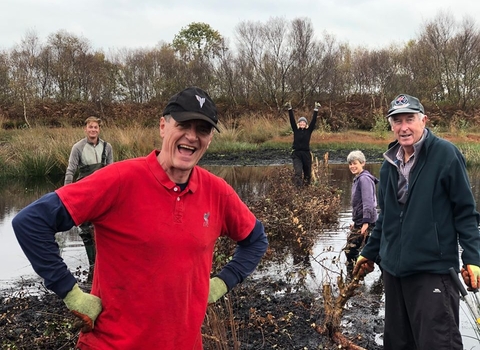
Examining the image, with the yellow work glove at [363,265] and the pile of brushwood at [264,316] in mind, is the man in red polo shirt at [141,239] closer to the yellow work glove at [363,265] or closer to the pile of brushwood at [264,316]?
the pile of brushwood at [264,316]

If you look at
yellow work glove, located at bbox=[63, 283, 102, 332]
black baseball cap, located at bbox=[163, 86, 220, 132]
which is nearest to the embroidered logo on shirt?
black baseball cap, located at bbox=[163, 86, 220, 132]

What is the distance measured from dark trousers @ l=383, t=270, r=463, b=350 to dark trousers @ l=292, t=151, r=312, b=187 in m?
8.81

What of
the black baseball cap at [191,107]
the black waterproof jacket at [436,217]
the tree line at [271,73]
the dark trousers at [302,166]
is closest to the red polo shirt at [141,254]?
the black baseball cap at [191,107]

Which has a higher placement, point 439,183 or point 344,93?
point 344,93

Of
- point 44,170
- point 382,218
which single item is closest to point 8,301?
point 382,218

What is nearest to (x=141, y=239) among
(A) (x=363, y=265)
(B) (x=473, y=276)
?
(B) (x=473, y=276)

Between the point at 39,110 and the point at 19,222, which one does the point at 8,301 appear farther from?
the point at 39,110

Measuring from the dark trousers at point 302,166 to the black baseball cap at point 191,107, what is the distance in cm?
1029

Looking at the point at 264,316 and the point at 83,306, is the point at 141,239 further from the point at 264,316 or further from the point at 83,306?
the point at 264,316

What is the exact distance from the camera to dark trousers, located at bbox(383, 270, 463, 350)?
10.9 feet

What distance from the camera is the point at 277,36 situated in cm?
4250

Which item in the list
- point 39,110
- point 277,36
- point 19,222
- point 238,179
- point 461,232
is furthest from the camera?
point 277,36

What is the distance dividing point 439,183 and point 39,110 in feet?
113

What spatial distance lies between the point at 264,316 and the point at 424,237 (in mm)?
2354
